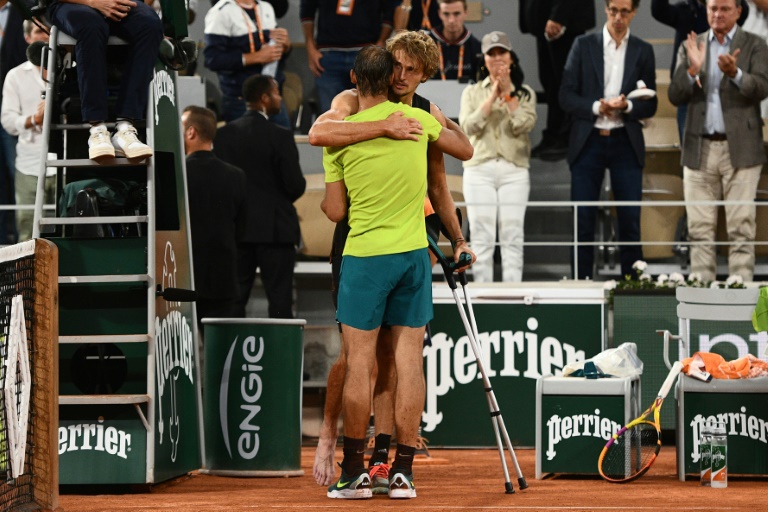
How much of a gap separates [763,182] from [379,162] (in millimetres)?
6899

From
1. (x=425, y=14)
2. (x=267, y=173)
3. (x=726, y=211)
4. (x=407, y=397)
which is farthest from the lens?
(x=425, y=14)

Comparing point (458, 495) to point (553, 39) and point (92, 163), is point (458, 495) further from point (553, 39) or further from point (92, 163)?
point (553, 39)

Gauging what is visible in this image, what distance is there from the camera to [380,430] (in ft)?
21.9

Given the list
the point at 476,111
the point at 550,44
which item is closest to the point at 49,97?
the point at 476,111

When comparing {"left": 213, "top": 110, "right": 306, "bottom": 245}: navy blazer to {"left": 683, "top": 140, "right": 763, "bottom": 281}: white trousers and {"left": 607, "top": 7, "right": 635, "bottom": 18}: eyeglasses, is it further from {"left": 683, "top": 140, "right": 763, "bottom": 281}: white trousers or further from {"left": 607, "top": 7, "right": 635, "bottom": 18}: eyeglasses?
{"left": 683, "top": 140, "right": 763, "bottom": 281}: white trousers

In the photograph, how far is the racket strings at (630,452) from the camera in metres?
7.66

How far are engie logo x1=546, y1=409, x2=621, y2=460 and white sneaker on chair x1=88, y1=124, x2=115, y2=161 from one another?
3.08 metres

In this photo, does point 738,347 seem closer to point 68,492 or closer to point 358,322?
point 358,322

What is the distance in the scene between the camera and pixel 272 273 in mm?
10328

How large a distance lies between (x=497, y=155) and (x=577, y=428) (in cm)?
362

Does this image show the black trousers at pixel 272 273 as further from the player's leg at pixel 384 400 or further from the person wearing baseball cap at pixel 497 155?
the player's leg at pixel 384 400

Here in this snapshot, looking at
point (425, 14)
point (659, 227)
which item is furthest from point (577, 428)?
point (425, 14)

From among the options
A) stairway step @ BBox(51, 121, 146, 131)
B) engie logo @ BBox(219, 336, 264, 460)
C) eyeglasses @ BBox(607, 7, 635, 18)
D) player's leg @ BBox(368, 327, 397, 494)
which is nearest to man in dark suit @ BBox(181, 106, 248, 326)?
engie logo @ BBox(219, 336, 264, 460)

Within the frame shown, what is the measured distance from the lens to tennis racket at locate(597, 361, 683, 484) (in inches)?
300
